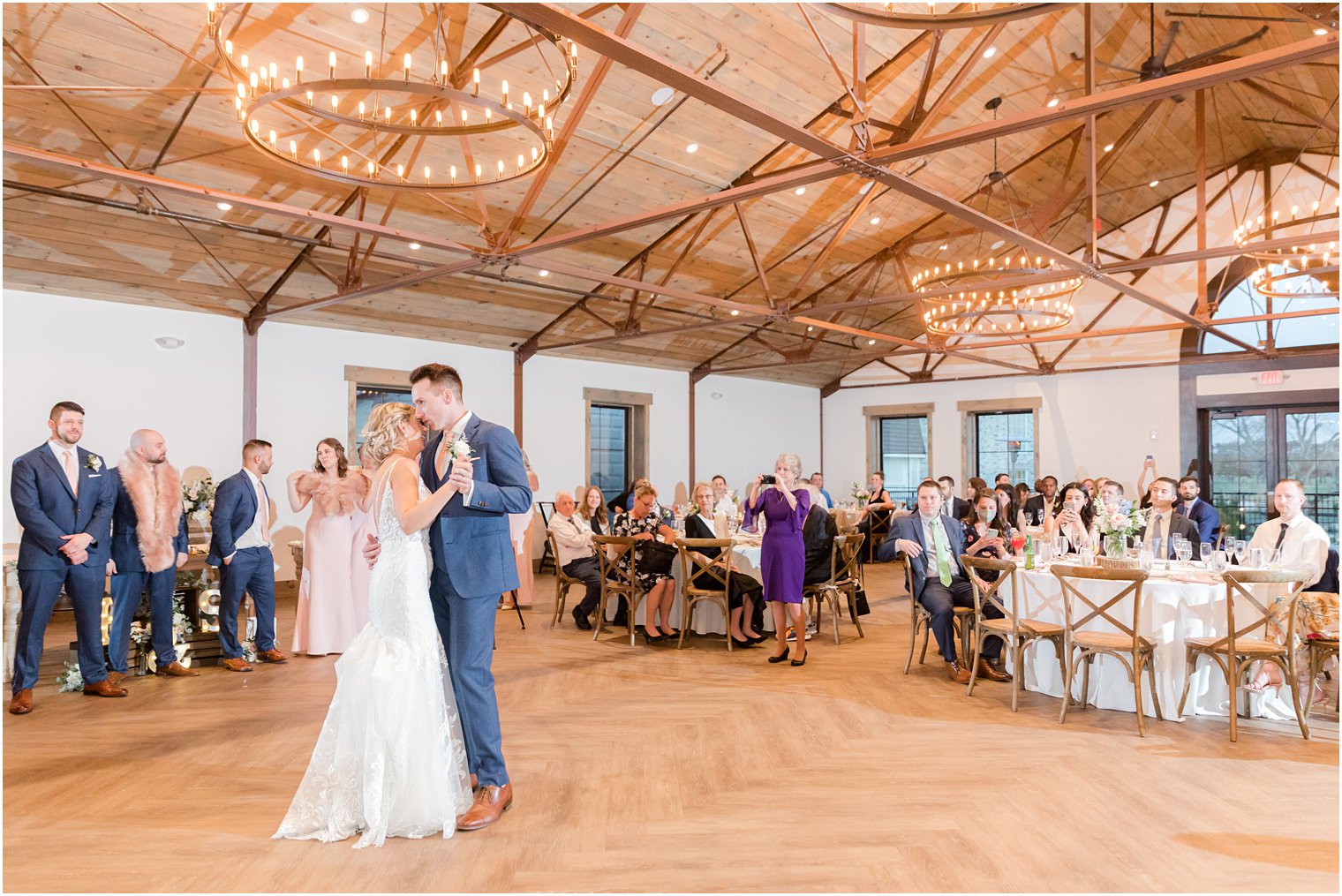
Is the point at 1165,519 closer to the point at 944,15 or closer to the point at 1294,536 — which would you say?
the point at 1294,536

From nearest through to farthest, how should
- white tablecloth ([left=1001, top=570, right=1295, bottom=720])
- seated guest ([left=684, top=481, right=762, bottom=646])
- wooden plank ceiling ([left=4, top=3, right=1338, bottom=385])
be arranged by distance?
white tablecloth ([left=1001, top=570, right=1295, bottom=720]) → wooden plank ceiling ([left=4, top=3, right=1338, bottom=385]) → seated guest ([left=684, top=481, right=762, bottom=646])

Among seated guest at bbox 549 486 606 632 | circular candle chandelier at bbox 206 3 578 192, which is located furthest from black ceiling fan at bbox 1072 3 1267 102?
seated guest at bbox 549 486 606 632

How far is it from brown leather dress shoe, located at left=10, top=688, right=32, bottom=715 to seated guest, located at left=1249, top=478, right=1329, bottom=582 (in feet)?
24.0

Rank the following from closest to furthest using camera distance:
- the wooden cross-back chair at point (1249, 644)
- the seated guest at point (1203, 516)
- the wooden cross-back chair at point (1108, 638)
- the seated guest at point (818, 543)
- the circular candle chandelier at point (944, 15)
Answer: the circular candle chandelier at point (944, 15), the wooden cross-back chair at point (1249, 644), the wooden cross-back chair at point (1108, 638), the seated guest at point (818, 543), the seated guest at point (1203, 516)

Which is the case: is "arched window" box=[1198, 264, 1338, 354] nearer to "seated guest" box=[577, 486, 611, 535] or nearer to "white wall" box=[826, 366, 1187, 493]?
"white wall" box=[826, 366, 1187, 493]

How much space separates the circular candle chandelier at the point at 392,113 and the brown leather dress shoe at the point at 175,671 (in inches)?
137

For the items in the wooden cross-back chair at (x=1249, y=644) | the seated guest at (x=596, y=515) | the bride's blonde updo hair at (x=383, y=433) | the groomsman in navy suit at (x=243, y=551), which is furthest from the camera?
the seated guest at (x=596, y=515)

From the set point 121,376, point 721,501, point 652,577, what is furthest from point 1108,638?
point 121,376

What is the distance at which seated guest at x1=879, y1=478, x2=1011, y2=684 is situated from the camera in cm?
579

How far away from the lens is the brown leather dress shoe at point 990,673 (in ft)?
18.6

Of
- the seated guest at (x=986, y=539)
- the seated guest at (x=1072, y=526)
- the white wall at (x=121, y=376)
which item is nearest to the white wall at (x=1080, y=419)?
the seated guest at (x=986, y=539)

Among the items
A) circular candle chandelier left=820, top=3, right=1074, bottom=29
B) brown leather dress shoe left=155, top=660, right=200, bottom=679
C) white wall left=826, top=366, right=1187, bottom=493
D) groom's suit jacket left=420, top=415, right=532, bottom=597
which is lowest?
brown leather dress shoe left=155, top=660, right=200, bottom=679

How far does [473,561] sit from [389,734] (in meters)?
0.68

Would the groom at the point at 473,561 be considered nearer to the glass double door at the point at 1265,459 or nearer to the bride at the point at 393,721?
the bride at the point at 393,721
